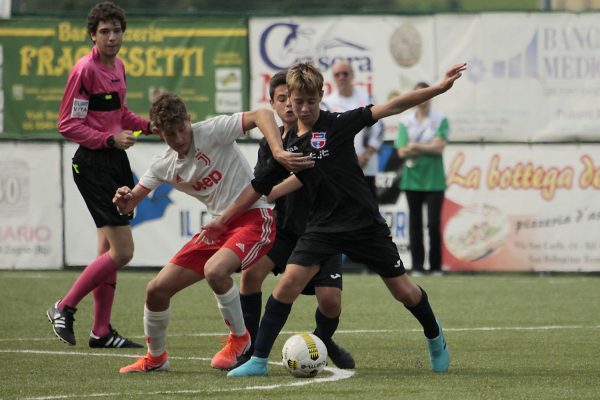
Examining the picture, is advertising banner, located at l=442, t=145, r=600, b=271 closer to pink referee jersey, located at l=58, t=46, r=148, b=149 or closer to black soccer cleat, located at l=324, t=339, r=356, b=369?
pink referee jersey, located at l=58, t=46, r=148, b=149

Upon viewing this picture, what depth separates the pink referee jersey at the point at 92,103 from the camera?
920cm

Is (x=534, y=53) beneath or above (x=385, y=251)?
above

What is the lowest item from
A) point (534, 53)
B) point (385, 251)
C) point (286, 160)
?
point (385, 251)

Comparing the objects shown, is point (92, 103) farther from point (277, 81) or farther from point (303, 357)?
point (303, 357)

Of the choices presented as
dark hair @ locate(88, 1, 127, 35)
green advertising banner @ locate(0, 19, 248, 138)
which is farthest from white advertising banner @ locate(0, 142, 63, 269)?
dark hair @ locate(88, 1, 127, 35)

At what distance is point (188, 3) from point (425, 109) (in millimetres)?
3259

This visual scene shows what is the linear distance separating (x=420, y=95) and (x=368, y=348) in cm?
232

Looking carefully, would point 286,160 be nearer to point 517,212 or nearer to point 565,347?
point 565,347

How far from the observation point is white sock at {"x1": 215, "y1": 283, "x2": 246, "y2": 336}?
25.4 feet

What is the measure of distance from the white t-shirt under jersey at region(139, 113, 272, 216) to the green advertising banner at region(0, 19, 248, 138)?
26.9 ft

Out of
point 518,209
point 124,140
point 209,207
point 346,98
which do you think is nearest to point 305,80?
point 209,207

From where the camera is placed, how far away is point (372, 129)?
14.4 m

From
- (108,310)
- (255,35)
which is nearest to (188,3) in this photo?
(255,35)

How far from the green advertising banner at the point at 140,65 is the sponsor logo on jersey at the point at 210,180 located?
8.23m
